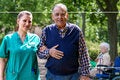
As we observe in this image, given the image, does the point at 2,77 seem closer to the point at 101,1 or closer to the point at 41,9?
the point at 101,1

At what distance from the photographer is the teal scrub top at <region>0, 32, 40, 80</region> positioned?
149 inches

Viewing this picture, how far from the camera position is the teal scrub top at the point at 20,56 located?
3.79 metres

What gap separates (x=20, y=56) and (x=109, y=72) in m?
5.79

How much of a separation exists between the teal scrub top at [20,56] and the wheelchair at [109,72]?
5.37m

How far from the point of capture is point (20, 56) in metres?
3.79

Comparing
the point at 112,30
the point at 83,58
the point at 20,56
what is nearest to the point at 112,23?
the point at 112,30

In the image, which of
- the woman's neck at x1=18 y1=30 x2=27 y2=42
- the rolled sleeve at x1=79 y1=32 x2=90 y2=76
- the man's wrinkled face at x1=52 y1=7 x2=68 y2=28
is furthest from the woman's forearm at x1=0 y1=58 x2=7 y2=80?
the rolled sleeve at x1=79 y1=32 x2=90 y2=76

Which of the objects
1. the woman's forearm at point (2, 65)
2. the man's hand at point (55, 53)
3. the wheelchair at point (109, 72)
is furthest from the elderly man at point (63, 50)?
the wheelchair at point (109, 72)

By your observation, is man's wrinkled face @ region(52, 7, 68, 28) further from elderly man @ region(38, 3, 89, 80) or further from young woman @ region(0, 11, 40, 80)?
young woman @ region(0, 11, 40, 80)

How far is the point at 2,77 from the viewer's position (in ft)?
12.8

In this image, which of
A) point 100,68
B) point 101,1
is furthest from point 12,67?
point 101,1

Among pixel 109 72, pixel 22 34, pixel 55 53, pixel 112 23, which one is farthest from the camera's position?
pixel 112 23

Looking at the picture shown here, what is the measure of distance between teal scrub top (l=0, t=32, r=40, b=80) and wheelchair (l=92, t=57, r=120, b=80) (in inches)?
212

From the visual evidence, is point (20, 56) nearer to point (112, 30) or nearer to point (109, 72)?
point (109, 72)
